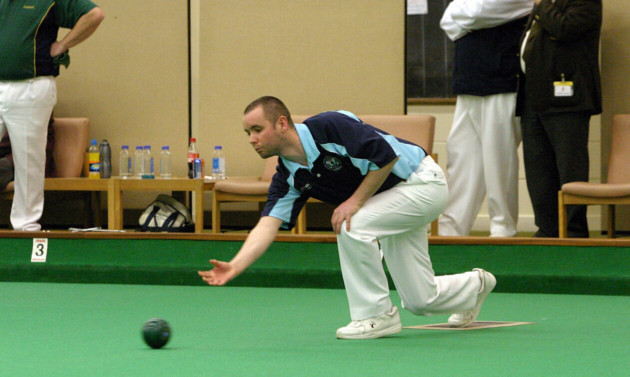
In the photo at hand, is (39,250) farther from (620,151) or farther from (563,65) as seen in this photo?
(620,151)

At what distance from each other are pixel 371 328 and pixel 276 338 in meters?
0.35

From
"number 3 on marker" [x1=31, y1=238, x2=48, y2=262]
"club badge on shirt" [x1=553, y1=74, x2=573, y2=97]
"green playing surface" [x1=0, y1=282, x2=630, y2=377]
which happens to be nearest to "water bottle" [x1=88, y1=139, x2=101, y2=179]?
"number 3 on marker" [x1=31, y1=238, x2=48, y2=262]

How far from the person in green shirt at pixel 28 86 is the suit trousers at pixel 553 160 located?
2.89m

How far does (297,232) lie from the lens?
6.07m

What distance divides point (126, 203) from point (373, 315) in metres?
4.05

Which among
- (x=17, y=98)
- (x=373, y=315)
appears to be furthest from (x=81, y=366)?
(x=17, y=98)

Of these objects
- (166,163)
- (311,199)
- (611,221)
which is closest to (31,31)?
(166,163)

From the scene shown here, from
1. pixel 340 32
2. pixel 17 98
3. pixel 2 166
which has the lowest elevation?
pixel 2 166

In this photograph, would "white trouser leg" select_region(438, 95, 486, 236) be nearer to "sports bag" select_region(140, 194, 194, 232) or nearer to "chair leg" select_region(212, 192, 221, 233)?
"chair leg" select_region(212, 192, 221, 233)

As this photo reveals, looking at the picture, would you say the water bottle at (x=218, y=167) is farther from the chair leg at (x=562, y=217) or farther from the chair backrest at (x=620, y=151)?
the chair backrest at (x=620, y=151)

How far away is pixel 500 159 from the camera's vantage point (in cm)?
584

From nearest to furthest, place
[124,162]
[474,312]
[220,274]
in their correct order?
[220,274] → [474,312] → [124,162]

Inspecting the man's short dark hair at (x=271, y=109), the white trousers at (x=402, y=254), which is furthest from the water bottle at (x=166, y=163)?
the man's short dark hair at (x=271, y=109)

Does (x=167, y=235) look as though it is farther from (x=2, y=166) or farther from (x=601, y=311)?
(x=601, y=311)
